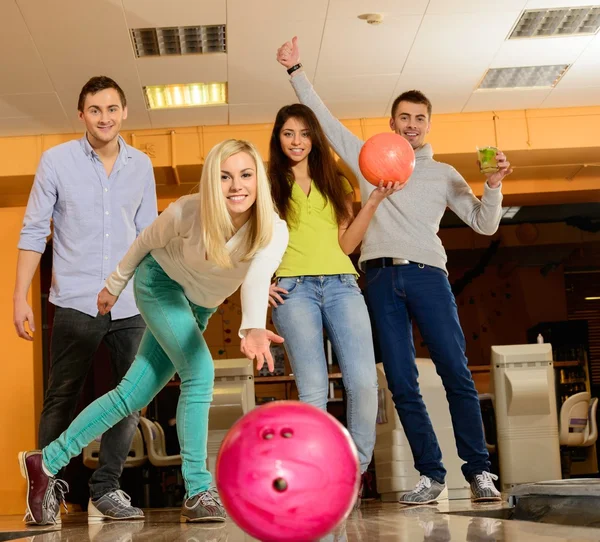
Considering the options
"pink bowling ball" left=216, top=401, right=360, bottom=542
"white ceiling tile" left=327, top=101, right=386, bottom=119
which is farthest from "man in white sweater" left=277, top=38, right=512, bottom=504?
"white ceiling tile" left=327, top=101, right=386, bottom=119

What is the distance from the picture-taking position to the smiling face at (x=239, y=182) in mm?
2447

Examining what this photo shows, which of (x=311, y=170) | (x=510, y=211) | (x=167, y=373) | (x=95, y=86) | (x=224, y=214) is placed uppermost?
(x=510, y=211)

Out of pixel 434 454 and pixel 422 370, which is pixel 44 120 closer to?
pixel 422 370

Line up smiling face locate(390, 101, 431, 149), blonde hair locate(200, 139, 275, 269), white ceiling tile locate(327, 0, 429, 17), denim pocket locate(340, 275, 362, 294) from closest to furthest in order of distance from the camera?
blonde hair locate(200, 139, 275, 269)
denim pocket locate(340, 275, 362, 294)
smiling face locate(390, 101, 431, 149)
white ceiling tile locate(327, 0, 429, 17)

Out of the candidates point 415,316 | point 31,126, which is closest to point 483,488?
point 415,316

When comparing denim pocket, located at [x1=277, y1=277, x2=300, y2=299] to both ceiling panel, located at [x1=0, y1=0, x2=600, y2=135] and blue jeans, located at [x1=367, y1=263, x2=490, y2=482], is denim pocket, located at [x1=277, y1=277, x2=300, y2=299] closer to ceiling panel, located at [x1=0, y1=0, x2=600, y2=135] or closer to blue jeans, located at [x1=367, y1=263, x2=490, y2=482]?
blue jeans, located at [x1=367, y1=263, x2=490, y2=482]

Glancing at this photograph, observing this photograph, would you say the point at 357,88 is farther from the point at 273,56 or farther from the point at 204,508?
the point at 204,508

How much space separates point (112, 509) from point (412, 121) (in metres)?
2.02

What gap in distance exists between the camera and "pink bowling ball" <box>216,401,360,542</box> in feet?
5.01

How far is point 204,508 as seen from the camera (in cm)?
274

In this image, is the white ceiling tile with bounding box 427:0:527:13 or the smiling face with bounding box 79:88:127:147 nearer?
the smiling face with bounding box 79:88:127:147

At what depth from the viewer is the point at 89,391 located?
416 inches

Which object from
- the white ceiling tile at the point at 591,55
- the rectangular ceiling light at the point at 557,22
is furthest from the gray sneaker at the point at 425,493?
the white ceiling tile at the point at 591,55

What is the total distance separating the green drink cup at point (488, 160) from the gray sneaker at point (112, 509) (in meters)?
1.96
